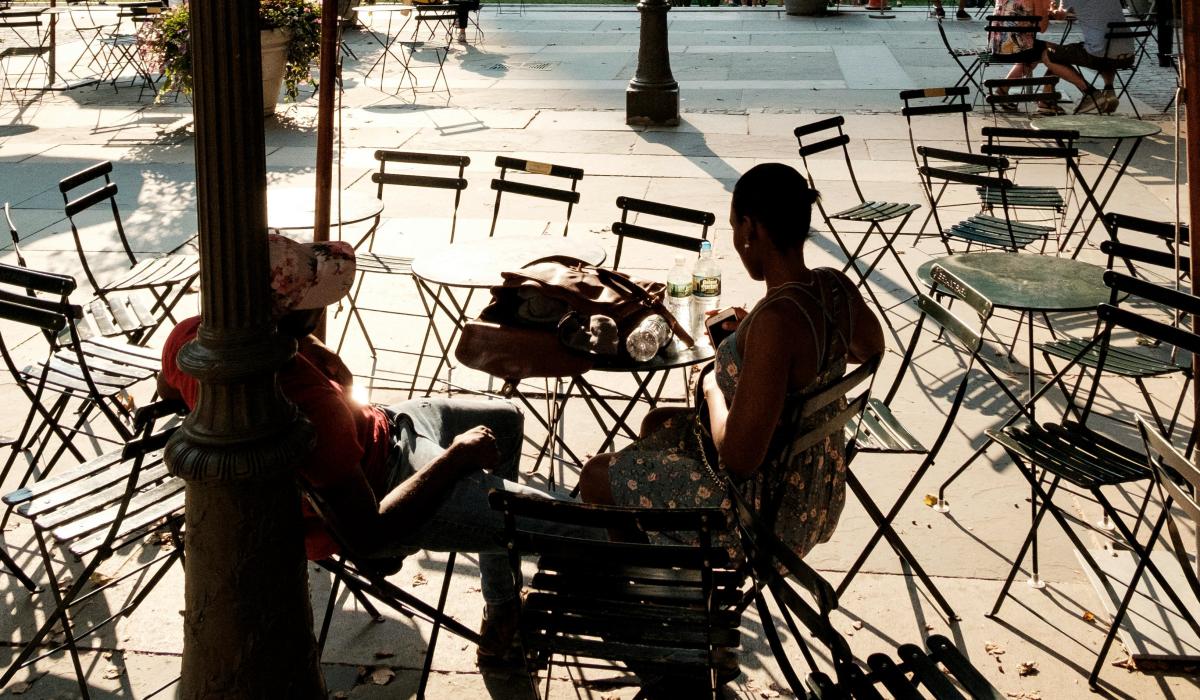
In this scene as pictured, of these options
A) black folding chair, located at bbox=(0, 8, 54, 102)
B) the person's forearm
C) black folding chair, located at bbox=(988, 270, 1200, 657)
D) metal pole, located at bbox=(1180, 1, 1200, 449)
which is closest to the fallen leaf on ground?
the person's forearm

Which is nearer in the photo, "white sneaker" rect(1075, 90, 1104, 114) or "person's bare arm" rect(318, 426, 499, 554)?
"person's bare arm" rect(318, 426, 499, 554)

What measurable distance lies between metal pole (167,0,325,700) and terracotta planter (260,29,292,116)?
9.52 m

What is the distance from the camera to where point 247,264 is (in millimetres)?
2562

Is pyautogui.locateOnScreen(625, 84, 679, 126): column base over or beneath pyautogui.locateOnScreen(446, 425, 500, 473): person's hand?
over

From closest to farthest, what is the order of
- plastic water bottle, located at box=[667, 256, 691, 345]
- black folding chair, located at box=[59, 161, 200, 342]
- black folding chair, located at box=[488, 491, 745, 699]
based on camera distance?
black folding chair, located at box=[488, 491, 745, 699] → plastic water bottle, located at box=[667, 256, 691, 345] → black folding chair, located at box=[59, 161, 200, 342]

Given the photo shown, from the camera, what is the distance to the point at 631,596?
294cm

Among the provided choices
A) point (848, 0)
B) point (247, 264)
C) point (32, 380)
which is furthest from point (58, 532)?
point (848, 0)

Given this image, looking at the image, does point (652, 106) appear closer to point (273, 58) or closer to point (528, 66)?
point (273, 58)

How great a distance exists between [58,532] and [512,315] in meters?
1.58

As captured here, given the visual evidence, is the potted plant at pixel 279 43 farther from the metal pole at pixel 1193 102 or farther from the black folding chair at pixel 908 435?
the metal pole at pixel 1193 102

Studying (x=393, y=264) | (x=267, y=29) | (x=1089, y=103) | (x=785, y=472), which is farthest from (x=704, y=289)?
(x=1089, y=103)

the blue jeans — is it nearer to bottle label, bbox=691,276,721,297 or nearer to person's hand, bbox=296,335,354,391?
person's hand, bbox=296,335,354,391

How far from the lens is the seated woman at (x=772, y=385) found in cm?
313

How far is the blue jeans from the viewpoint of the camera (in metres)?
3.21
